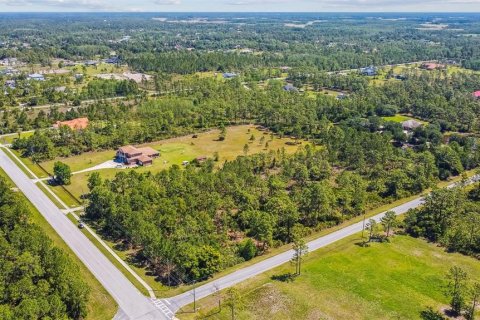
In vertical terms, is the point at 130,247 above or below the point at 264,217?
below

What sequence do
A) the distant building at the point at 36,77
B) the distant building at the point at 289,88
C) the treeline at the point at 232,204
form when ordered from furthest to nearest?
the distant building at the point at 36,77 → the distant building at the point at 289,88 → the treeline at the point at 232,204

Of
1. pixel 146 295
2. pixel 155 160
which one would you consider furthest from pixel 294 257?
pixel 155 160

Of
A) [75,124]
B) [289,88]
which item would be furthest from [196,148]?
[289,88]

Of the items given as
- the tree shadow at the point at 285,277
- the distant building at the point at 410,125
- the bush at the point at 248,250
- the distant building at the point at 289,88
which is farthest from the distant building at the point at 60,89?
the tree shadow at the point at 285,277

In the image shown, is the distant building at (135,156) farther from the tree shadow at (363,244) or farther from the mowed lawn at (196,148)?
the tree shadow at (363,244)

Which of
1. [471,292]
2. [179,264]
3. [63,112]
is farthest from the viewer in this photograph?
[63,112]

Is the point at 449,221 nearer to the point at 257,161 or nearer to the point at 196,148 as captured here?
the point at 257,161

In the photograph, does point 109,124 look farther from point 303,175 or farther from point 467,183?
point 467,183
